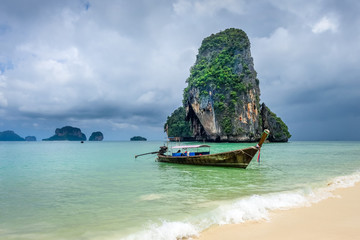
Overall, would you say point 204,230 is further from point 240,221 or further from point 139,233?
point 139,233

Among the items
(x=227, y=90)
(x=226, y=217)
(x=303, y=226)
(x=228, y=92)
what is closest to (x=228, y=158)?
(x=226, y=217)

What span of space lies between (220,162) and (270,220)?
971 centimetres

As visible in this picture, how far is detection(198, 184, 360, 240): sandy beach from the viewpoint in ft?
11.9

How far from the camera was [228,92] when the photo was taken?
5731 centimetres

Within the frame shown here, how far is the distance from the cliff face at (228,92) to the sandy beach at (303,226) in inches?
2058

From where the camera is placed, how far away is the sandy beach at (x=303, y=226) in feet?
11.9

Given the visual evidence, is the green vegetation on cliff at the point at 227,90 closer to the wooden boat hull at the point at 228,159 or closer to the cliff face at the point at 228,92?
the cliff face at the point at 228,92

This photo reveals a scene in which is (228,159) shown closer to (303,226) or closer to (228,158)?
(228,158)

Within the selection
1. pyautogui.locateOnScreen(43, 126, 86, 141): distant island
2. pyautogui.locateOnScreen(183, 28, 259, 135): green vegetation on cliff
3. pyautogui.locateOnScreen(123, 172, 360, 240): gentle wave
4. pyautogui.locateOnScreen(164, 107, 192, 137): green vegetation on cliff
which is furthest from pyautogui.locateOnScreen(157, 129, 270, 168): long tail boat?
pyautogui.locateOnScreen(43, 126, 86, 141): distant island

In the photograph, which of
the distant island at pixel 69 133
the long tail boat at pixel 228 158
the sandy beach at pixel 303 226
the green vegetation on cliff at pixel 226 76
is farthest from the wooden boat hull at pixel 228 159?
the distant island at pixel 69 133

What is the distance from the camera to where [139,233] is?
425cm

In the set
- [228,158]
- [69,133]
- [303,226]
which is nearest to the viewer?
[303,226]

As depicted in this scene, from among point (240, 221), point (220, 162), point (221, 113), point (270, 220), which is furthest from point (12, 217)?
point (221, 113)

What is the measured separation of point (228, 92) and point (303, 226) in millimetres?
55034
